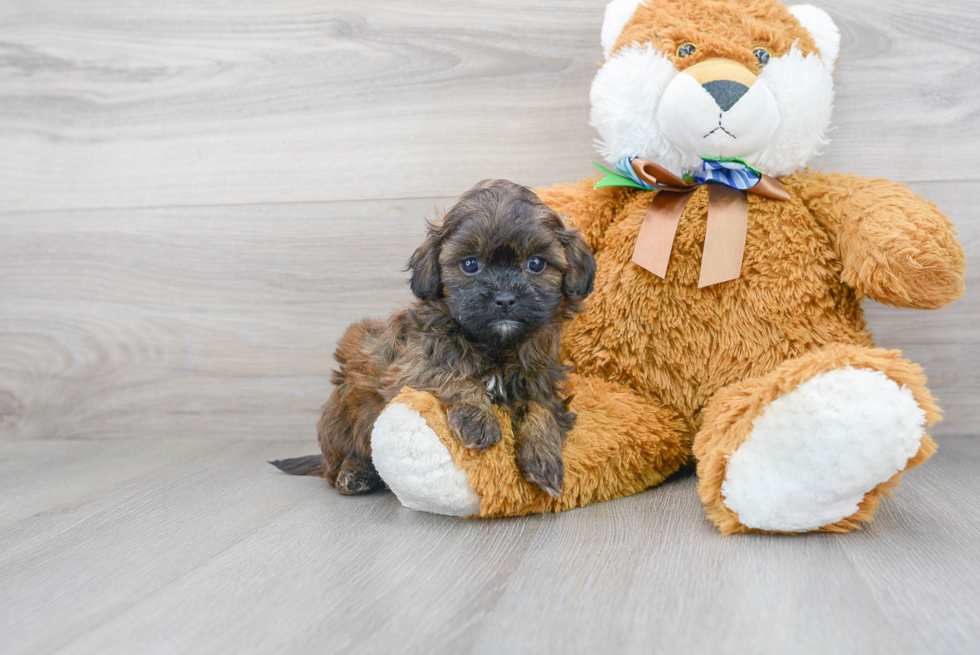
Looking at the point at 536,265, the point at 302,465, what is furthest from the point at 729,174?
the point at 302,465

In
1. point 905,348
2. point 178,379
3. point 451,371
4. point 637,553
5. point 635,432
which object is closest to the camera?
point 637,553

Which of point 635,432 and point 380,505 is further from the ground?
point 635,432

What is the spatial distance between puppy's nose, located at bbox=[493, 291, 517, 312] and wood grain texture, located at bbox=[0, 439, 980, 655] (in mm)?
399

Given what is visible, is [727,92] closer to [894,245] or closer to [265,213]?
[894,245]

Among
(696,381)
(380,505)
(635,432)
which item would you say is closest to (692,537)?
(635,432)

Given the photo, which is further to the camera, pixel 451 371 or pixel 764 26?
pixel 764 26

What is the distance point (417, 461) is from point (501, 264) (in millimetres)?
372

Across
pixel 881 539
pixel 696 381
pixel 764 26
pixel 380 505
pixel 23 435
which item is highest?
pixel 764 26

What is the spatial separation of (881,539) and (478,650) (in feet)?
2.40

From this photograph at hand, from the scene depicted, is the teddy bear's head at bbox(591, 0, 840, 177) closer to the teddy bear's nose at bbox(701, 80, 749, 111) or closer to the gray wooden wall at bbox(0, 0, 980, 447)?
the teddy bear's nose at bbox(701, 80, 749, 111)

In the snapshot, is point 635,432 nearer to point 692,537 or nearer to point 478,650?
point 692,537

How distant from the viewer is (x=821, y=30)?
1621 millimetres

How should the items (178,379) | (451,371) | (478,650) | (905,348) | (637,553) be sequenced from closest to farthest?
(478,650) < (637,553) < (451,371) < (905,348) < (178,379)

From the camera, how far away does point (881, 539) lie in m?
1.20
